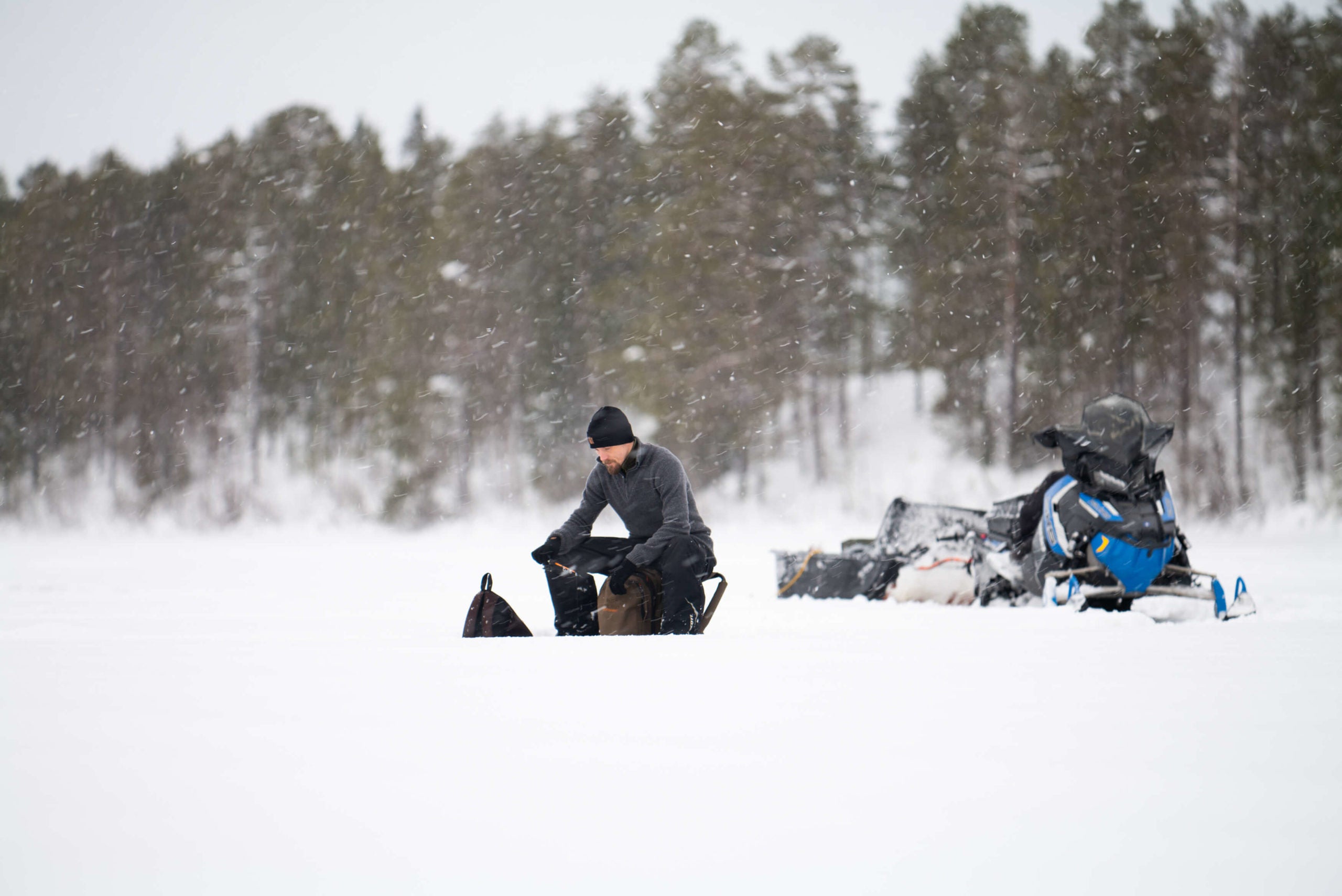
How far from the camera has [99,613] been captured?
7004 mm

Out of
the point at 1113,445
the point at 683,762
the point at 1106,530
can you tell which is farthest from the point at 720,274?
the point at 683,762

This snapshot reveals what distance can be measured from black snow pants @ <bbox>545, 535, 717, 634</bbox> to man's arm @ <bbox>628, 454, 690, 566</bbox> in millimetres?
51

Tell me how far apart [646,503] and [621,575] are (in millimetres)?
456

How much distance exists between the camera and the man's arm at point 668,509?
5.36 meters

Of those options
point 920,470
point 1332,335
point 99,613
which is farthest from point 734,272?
point 99,613

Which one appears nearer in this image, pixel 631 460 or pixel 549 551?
pixel 549 551

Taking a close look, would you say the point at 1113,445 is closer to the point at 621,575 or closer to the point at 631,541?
the point at 631,541

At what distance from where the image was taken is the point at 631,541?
5.61 m

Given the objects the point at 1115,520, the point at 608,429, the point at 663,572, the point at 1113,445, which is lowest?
the point at 663,572

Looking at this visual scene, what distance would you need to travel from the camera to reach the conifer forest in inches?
681

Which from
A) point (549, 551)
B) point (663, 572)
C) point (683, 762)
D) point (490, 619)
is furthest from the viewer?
point (490, 619)

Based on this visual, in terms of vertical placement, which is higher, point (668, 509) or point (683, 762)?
point (668, 509)

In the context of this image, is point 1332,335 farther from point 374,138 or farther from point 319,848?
point 374,138

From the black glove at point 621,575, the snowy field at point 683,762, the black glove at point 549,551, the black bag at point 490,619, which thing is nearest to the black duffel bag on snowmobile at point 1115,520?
the snowy field at point 683,762
